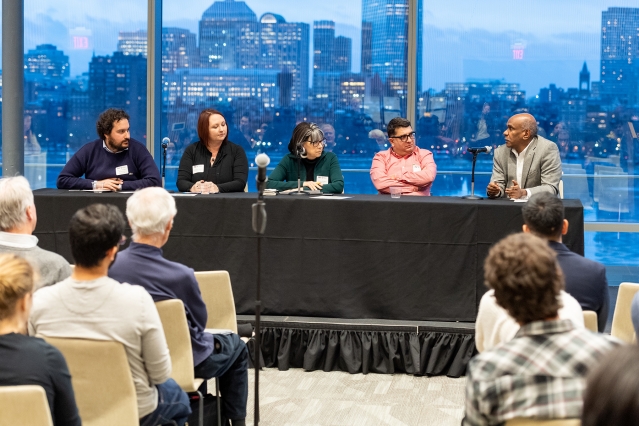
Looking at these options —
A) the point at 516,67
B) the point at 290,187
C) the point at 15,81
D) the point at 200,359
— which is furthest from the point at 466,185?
the point at 200,359

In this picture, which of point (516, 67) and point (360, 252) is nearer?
point (360, 252)

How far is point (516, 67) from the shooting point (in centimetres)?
687

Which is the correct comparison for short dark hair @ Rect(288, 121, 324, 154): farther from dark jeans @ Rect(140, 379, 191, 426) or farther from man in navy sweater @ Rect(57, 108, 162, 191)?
dark jeans @ Rect(140, 379, 191, 426)

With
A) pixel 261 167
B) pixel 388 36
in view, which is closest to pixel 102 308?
pixel 261 167

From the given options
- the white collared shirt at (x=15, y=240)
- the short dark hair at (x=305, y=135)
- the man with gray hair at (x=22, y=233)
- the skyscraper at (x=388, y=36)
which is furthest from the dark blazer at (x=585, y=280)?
the skyscraper at (x=388, y=36)

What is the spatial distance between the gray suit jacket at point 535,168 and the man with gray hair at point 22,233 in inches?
115

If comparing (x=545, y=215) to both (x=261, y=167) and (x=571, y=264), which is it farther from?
(x=261, y=167)

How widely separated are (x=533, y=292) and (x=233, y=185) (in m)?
3.45

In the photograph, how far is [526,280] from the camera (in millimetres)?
1834

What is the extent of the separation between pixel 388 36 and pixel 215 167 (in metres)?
2.42

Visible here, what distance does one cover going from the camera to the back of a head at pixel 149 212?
2854mm

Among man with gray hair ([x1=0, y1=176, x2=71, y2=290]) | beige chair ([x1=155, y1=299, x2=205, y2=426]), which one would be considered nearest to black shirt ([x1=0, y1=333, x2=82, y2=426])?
beige chair ([x1=155, y1=299, x2=205, y2=426])

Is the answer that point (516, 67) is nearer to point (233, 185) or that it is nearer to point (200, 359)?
point (233, 185)

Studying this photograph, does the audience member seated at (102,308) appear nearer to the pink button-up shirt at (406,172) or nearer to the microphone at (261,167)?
the microphone at (261,167)
